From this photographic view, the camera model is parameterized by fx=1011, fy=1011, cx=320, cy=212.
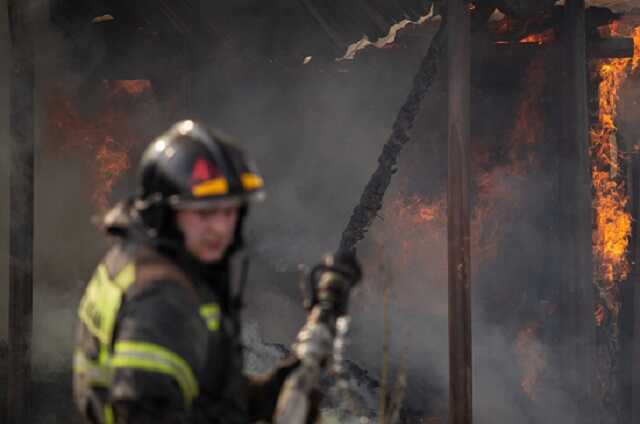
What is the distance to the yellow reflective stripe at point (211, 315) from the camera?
8.34 ft

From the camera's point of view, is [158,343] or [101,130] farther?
[101,130]

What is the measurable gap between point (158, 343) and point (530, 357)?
8.60 meters

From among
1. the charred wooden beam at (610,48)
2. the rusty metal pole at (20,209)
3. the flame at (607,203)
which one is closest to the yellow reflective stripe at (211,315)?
the rusty metal pole at (20,209)

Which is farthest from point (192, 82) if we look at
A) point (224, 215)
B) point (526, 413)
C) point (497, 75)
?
point (224, 215)

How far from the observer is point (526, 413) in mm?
10445

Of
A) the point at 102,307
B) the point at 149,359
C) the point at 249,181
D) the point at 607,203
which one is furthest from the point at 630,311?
the point at 149,359

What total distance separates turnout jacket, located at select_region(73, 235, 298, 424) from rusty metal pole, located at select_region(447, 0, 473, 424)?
4.52 m

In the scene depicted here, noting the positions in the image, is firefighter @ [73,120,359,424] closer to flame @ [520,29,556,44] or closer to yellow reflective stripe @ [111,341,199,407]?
yellow reflective stripe @ [111,341,199,407]

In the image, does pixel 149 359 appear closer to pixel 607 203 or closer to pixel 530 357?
pixel 530 357

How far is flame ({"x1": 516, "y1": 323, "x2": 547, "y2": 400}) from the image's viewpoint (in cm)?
1038

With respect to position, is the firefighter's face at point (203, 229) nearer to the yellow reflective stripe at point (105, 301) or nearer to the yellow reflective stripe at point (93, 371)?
the yellow reflective stripe at point (105, 301)

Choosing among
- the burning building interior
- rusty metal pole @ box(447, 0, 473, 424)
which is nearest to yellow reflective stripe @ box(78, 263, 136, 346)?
rusty metal pole @ box(447, 0, 473, 424)

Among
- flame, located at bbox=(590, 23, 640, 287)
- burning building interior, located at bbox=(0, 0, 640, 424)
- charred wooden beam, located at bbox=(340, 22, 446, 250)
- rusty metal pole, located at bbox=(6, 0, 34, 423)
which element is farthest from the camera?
flame, located at bbox=(590, 23, 640, 287)

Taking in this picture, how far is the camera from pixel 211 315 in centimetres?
256
